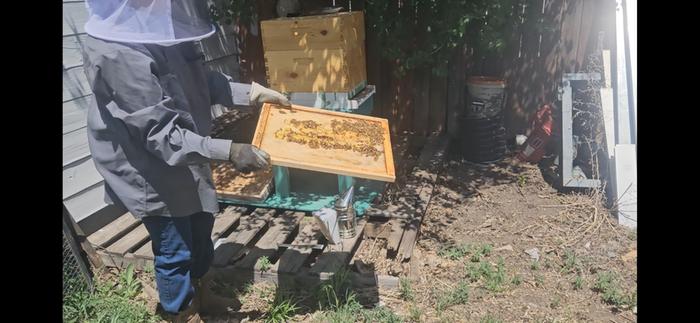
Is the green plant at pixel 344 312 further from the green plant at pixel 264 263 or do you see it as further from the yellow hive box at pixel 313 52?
the yellow hive box at pixel 313 52

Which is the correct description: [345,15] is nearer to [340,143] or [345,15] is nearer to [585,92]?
[340,143]

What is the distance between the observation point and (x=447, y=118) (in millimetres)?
5754

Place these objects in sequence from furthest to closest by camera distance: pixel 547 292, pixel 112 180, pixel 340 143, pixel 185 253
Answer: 1. pixel 547 292
2. pixel 340 143
3. pixel 185 253
4. pixel 112 180

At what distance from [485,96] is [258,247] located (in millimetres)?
2904

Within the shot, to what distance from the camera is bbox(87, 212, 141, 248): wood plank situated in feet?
12.3

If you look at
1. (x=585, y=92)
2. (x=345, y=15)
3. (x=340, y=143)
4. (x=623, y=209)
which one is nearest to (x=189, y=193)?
(x=340, y=143)

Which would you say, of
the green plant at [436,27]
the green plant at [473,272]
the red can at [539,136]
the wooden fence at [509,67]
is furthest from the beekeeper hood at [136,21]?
the red can at [539,136]

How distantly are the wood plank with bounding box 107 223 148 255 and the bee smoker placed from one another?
1.45 m

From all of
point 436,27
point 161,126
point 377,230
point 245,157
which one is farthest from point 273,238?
point 436,27

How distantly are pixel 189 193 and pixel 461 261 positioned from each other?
1.93 meters

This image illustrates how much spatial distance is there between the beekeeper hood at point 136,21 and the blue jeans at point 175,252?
34.9 inches

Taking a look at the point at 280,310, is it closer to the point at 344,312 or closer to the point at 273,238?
the point at 344,312

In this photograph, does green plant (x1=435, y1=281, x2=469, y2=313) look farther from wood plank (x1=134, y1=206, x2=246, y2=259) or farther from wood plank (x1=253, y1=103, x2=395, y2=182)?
wood plank (x1=134, y1=206, x2=246, y2=259)

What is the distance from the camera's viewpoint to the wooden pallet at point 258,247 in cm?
333
